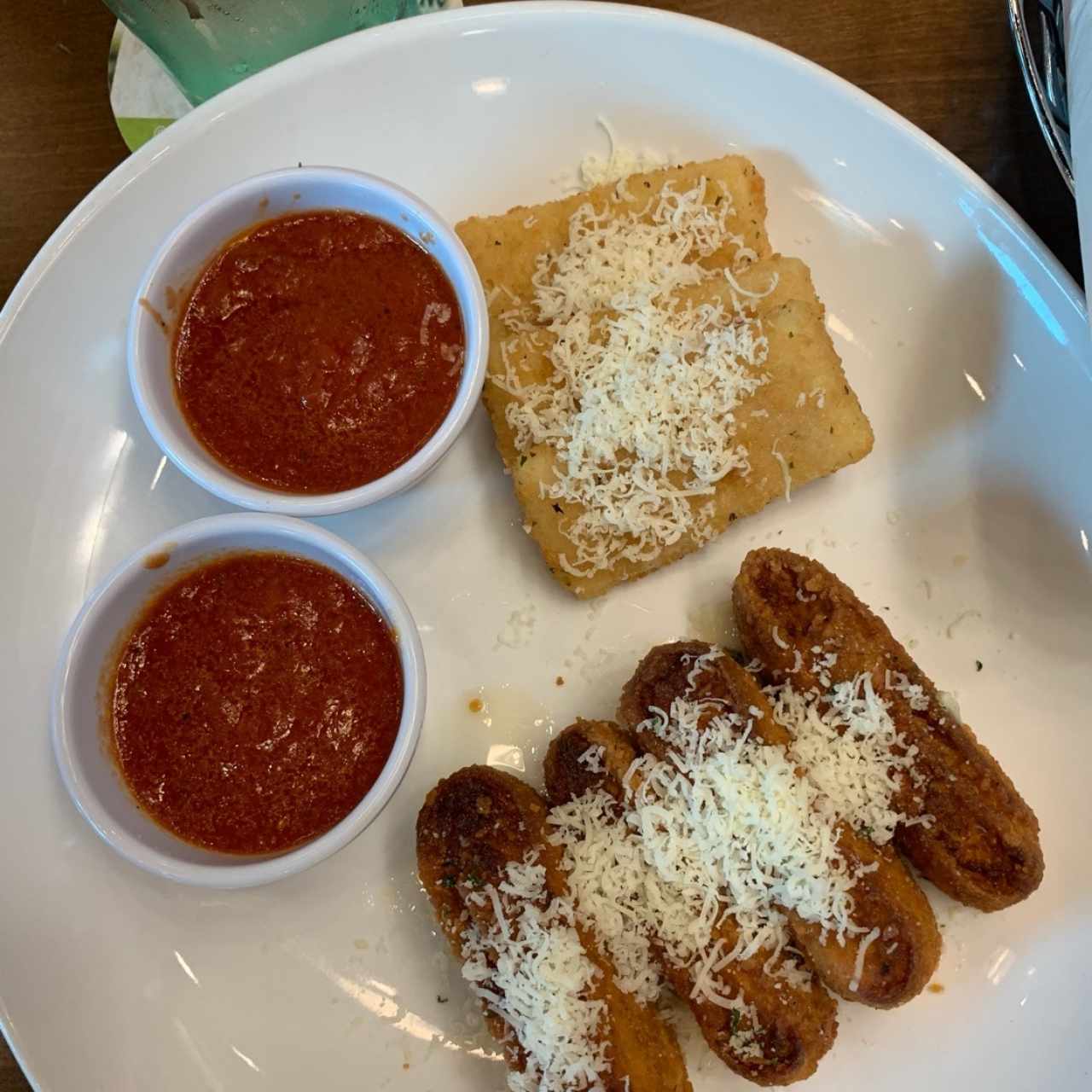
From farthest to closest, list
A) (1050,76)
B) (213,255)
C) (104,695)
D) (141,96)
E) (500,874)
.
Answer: (141,96) < (1050,76) < (213,255) < (104,695) < (500,874)

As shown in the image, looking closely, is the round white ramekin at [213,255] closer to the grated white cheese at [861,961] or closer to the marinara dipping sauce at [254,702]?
the marinara dipping sauce at [254,702]

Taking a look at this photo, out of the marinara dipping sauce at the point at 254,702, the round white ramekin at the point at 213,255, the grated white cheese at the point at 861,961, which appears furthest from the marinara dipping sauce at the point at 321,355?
the grated white cheese at the point at 861,961

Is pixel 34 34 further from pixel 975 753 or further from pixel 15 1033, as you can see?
pixel 975 753

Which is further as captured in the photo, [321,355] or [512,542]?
A: [512,542]

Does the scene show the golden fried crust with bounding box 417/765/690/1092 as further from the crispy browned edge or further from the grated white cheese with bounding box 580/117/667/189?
the grated white cheese with bounding box 580/117/667/189

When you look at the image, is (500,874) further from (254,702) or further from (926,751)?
(926,751)

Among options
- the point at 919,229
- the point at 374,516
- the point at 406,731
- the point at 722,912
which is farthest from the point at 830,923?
the point at 919,229

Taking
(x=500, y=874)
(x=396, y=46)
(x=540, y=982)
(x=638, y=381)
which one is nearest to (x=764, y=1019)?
(x=540, y=982)

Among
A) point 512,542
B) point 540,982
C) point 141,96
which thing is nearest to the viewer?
point 540,982
